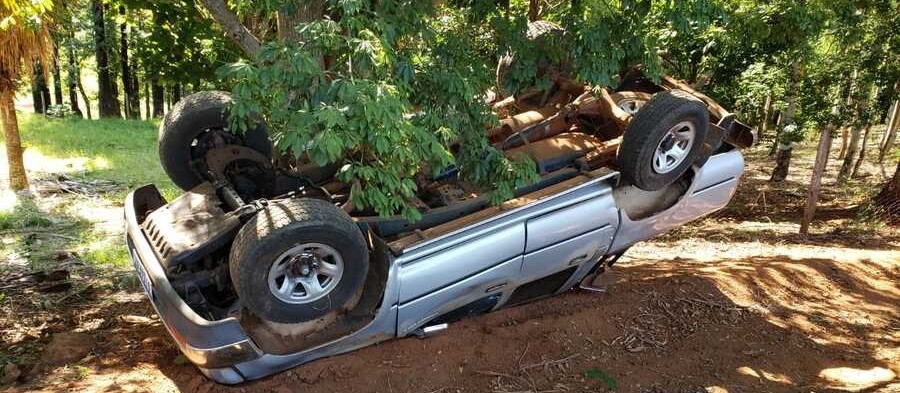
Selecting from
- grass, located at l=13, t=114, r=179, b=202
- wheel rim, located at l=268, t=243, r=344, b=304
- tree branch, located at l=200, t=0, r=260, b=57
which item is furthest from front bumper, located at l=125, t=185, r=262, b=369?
grass, located at l=13, t=114, r=179, b=202

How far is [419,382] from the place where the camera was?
3.71 m

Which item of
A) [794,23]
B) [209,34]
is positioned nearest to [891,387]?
[794,23]

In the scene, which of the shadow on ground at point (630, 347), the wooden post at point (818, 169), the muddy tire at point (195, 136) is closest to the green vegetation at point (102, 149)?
the muddy tire at point (195, 136)

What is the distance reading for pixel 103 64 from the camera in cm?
1902

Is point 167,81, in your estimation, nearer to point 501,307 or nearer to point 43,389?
point 43,389

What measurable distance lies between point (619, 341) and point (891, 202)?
6.19 metres

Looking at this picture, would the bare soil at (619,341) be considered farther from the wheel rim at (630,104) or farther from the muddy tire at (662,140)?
the wheel rim at (630,104)

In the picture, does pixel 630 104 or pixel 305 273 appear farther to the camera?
pixel 630 104

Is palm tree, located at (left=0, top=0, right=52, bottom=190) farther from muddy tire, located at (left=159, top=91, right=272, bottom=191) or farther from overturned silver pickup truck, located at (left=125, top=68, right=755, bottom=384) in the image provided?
overturned silver pickup truck, located at (left=125, top=68, right=755, bottom=384)

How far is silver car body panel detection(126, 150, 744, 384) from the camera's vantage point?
3246 mm

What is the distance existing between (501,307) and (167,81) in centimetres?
574

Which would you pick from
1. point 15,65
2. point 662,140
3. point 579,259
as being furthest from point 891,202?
point 15,65

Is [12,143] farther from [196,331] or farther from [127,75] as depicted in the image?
[127,75]

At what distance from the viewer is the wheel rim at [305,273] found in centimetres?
316
